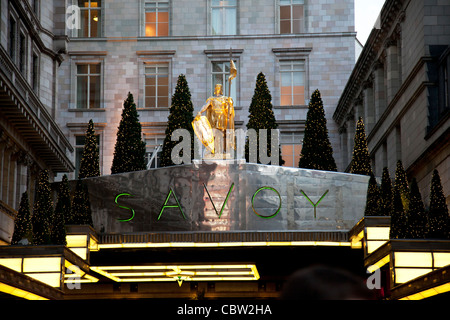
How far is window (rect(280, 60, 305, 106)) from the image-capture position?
5647 centimetres

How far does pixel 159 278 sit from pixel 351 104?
70.4ft

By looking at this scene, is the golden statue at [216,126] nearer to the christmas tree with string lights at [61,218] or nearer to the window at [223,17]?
the christmas tree with string lights at [61,218]

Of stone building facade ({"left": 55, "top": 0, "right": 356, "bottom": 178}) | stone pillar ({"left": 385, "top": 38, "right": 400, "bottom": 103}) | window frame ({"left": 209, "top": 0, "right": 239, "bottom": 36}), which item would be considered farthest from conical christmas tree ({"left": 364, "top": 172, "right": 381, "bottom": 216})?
window frame ({"left": 209, "top": 0, "right": 239, "bottom": 36})

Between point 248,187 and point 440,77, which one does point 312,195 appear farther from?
point 440,77

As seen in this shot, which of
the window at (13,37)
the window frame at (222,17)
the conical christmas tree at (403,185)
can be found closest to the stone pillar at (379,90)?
the window frame at (222,17)

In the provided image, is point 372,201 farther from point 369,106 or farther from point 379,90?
point 369,106

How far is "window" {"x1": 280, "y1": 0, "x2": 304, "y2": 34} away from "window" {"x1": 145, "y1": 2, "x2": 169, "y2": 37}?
8.11m

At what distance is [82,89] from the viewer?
56.8 meters

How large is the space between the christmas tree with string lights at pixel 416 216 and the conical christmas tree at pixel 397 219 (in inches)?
22.8

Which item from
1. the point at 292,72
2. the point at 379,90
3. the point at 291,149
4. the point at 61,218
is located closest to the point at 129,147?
the point at 291,149

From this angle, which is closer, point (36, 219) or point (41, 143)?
point (36, 219)

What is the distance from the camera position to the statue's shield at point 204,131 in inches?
1268

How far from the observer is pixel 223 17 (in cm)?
5791
